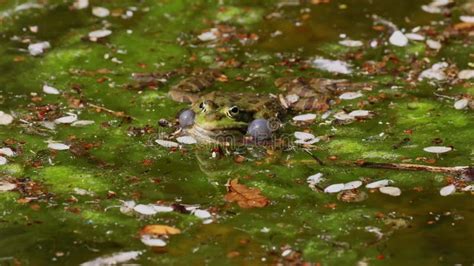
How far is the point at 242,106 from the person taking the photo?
23.7 feet

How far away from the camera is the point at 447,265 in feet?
17.2

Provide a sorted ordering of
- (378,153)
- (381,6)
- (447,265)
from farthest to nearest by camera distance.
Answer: (381,6) < (378,153) < (447,265)

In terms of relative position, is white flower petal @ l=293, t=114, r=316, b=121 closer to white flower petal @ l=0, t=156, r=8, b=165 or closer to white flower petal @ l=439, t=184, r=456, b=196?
white flower petal @ l=439, t=184, r=456, b=196

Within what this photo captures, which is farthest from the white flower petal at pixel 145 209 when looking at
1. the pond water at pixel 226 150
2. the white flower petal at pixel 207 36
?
the white flower petal at pixel 207 36

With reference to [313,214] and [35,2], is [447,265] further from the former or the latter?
[35,2]

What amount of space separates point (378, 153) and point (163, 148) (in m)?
1.68

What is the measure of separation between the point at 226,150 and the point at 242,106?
48cm

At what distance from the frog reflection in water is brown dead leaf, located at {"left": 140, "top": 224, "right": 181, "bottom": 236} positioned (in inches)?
58.8

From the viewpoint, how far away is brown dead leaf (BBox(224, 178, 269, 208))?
19.9ft

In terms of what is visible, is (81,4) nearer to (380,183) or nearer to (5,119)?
(5,119)

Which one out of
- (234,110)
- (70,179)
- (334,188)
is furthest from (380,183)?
(70,179)

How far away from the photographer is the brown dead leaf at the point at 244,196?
19.9 ft

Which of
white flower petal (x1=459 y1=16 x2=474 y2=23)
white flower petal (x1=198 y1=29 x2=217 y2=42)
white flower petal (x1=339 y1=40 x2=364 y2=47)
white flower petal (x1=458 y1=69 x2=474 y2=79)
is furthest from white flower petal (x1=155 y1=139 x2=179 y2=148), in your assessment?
white flower petal (x1=459 y1=16 x2=474 y2=23)

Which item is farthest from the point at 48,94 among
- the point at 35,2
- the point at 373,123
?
the point at 373,123
